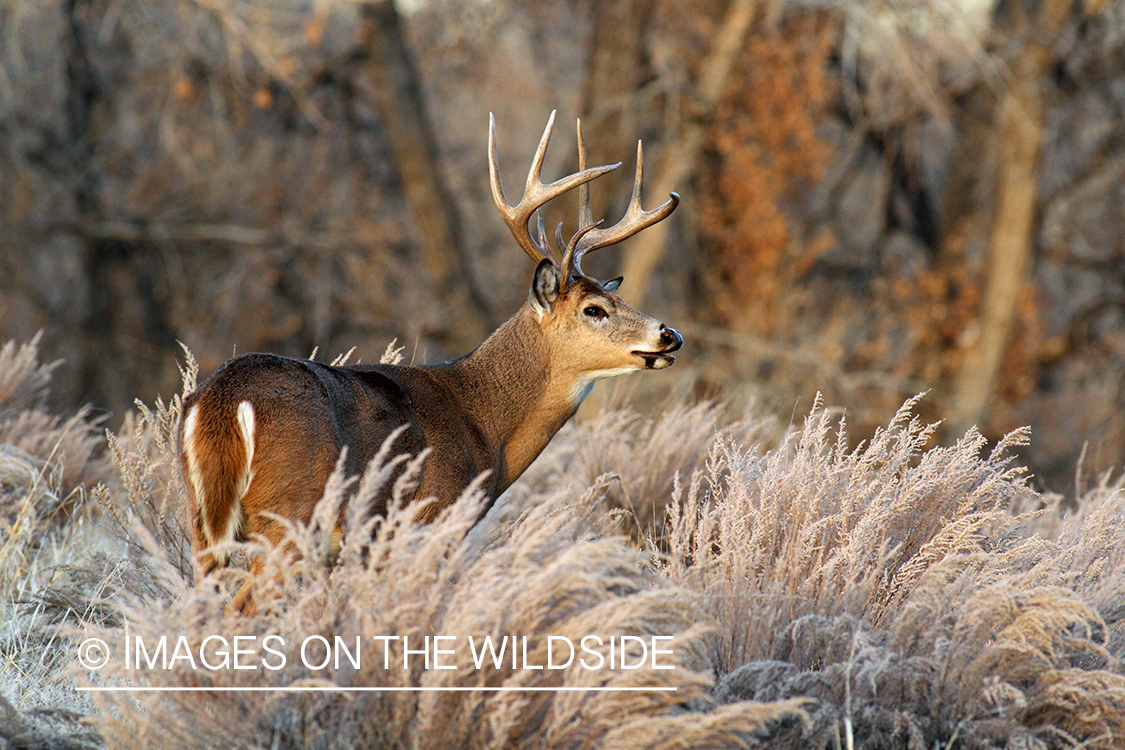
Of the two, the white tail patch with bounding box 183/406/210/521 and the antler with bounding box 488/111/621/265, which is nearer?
the white tail patch with bounding box 183/406/210/521

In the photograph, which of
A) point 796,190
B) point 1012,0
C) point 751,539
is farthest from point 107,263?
point 751,539

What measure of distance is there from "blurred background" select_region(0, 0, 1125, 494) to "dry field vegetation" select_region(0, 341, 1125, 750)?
30.0ft

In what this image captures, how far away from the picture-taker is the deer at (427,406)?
12.5ft

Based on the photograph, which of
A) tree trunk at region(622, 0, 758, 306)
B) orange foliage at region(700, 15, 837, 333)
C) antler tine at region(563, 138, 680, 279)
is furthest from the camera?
orange foliage at region(700, 15, 837, 333)

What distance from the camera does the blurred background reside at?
578 inches

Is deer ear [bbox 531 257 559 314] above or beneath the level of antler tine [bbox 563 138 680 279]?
beneath

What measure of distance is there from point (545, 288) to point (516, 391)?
489mm

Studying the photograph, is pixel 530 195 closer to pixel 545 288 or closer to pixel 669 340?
pixel 545 288

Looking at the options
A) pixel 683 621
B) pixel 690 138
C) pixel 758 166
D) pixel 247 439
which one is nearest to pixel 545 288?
pixel 247 439

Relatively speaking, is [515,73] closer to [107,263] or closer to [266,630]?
[107,263]

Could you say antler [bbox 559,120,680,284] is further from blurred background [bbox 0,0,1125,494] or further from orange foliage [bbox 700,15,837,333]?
orange foliage [bbox 700,15,837,333]

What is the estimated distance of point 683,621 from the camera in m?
3.40

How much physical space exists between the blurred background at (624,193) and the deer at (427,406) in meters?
8.41

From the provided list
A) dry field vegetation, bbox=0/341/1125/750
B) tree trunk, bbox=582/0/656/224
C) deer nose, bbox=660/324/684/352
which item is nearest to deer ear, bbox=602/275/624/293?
deer nose, bbox=660/324/684/352
